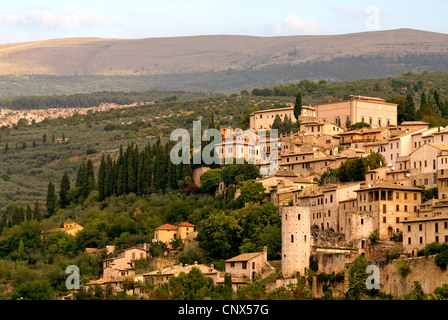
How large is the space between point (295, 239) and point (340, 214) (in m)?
4.56

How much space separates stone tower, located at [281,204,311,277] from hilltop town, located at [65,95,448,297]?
0.06 meters

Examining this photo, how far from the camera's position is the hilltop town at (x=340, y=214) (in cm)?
6072

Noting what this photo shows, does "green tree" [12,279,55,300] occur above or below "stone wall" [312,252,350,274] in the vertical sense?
below

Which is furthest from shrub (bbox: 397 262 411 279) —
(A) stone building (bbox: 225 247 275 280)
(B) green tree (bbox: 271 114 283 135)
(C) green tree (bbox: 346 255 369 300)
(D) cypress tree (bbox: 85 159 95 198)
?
(D) cypress tree (bbox: 85 159 95 198)

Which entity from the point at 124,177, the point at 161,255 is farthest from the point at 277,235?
the point at 124,177

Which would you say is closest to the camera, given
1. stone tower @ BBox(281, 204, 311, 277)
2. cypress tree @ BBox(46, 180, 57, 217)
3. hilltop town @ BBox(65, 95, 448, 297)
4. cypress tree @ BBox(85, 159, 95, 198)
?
hilltop town @ BBox(65, 95, 448, 297)

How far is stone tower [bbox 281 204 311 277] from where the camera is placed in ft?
209

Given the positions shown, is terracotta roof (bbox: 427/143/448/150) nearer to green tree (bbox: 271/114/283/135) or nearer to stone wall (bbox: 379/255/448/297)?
stone wall (bbox: 379/255/448/297)

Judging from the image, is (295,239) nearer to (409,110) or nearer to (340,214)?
(340,214)

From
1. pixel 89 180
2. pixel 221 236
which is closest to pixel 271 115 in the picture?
pixel 89 180

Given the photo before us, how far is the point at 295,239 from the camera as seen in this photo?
64.1 meters

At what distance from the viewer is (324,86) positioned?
15412 centimetres
